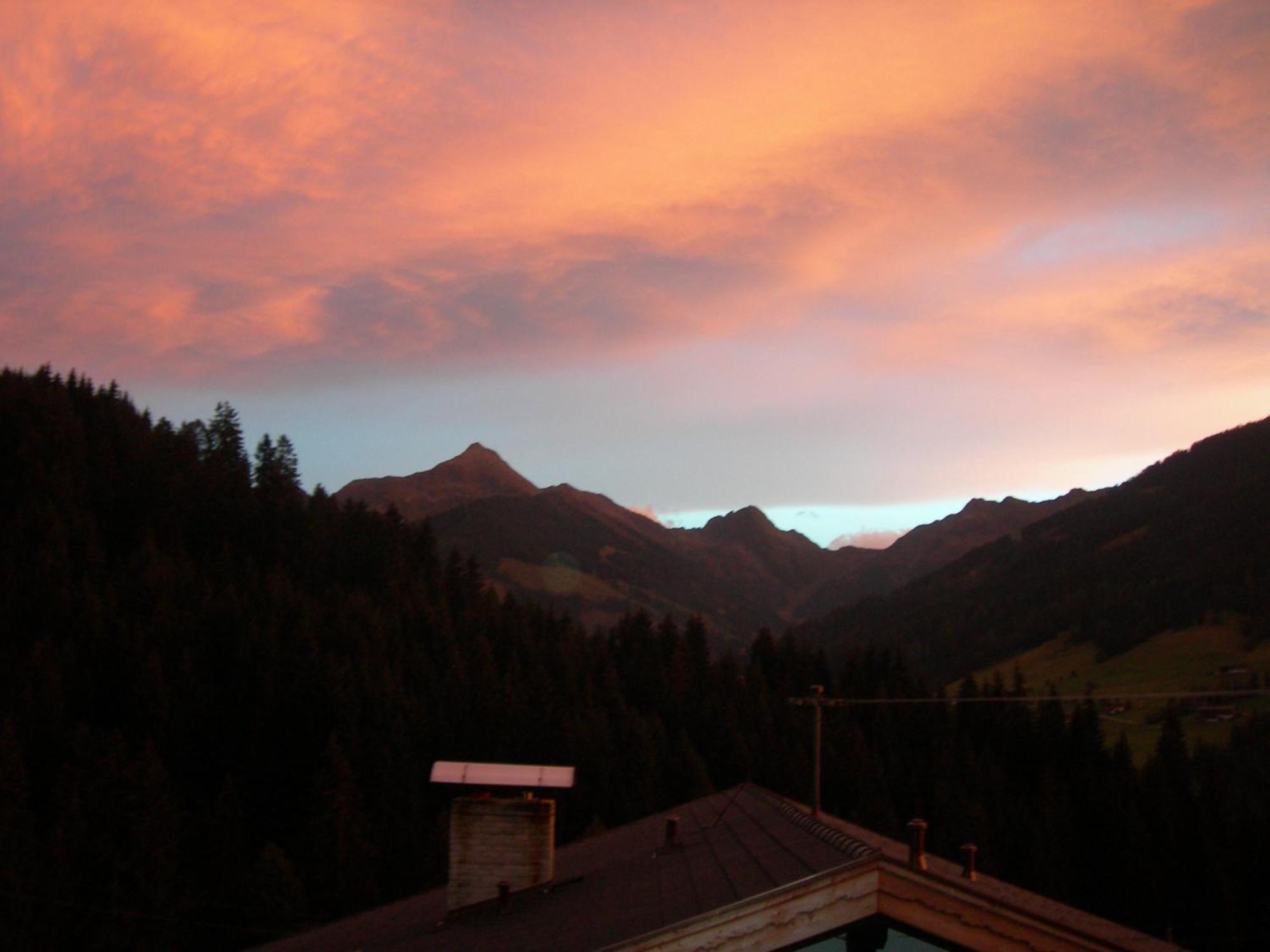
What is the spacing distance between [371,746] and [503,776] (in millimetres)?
76471

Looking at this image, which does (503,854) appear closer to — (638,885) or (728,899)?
(638,885)

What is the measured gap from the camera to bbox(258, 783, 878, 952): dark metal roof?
37.5 feet

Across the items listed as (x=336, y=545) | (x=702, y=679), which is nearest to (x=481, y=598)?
(x=336, y=545)

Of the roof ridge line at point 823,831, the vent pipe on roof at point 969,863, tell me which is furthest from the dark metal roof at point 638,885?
the vent pipe on roof at point 969,863

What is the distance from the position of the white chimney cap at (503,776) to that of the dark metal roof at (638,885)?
1.32m

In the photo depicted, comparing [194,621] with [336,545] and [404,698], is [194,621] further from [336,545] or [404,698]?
[336,545]

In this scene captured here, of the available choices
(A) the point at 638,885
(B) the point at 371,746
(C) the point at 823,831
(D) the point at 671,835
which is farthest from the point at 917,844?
(B) the point at 371,746

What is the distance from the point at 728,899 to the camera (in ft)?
36.0

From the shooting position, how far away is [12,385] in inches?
6476

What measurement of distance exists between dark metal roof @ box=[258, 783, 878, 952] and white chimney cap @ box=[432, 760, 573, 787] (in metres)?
1.32

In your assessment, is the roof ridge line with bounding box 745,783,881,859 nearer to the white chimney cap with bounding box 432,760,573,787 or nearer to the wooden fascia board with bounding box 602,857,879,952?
the wooden fascia board with bounding box 602,857,879,952

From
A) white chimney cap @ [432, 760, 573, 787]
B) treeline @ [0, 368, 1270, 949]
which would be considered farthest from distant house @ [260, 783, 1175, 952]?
treeline @ [0, 368, 1270, 949]

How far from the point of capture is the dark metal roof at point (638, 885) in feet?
37.5

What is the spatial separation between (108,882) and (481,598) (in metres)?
79.2
